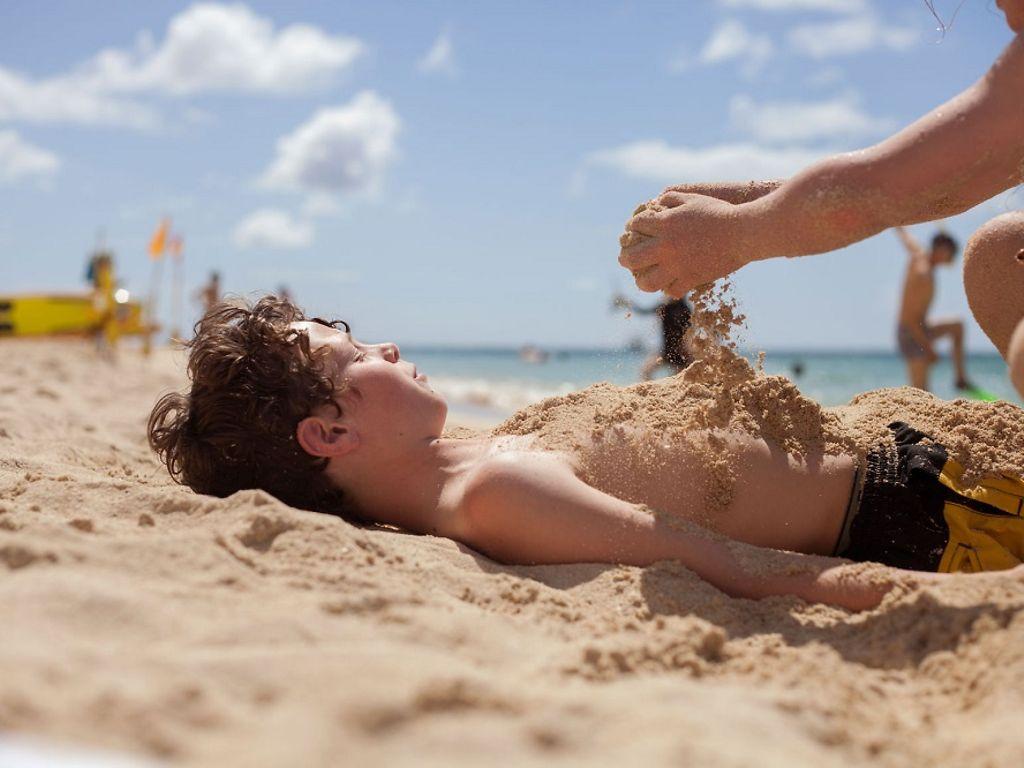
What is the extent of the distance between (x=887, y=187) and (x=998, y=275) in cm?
71

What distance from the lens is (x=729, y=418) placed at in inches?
97.2

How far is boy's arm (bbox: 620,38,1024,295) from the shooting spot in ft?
6.05

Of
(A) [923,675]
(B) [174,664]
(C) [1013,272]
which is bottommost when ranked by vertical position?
(A) [923,675]

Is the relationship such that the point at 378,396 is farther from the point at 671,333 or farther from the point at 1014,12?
the point at 1014,12

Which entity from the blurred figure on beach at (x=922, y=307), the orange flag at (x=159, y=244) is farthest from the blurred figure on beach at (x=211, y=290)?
the blurred figure on beach at (x=922, y=307)

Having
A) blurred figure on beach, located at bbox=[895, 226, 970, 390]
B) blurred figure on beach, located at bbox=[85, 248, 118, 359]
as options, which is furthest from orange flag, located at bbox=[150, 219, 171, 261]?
blurred figure on beach, located at bbox=[895, 226, 970, 390]

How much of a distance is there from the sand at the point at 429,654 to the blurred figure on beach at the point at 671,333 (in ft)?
2.94

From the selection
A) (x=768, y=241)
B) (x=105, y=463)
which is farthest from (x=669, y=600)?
(x=105, y=463)

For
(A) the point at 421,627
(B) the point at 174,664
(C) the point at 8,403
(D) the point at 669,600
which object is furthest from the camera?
(C) the point at 8,403

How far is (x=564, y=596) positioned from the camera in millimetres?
1964

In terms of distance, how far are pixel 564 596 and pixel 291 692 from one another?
2.73 ft

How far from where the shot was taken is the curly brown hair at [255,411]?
8.16ft

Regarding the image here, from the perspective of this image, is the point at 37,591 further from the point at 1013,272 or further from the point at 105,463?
the point at 1013,272

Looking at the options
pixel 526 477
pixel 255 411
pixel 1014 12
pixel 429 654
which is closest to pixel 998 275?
pixel 1014 12
